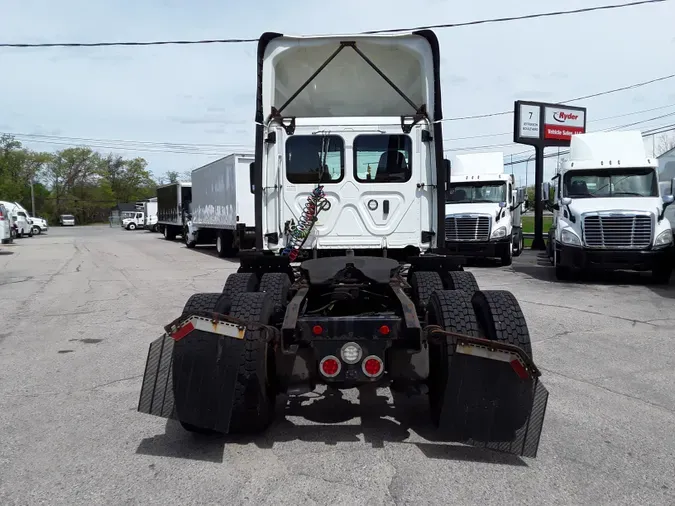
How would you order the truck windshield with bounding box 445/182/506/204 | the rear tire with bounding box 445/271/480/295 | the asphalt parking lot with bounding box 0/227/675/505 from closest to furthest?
the asphalt parking lot with bounding box 0/227/675/505 < the rear tire with bounding box 445/271/480/295 < the truck windshield with bounding box 445/182/506/204

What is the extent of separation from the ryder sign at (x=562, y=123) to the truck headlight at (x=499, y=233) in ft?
33.3

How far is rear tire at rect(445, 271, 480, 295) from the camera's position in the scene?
590 centimetres

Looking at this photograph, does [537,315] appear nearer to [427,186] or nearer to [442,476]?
[427,186]

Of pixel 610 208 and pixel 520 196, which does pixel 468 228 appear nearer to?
pixel 520 196

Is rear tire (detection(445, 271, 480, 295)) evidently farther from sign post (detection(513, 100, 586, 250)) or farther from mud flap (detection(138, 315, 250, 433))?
sign post (detection(513, 100, 586, 250))

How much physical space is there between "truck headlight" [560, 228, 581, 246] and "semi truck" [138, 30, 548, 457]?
784 cm

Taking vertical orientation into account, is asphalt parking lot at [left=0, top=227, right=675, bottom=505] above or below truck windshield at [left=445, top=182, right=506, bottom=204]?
below

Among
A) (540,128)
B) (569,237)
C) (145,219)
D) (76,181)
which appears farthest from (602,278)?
(76,181)

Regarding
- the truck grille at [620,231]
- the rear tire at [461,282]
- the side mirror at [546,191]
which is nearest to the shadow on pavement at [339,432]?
the rear tire at [461,282]

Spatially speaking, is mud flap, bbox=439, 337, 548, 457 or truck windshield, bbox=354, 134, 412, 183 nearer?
mud flap, bbox=439, 337, 548, 457

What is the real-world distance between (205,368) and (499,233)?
15190mm

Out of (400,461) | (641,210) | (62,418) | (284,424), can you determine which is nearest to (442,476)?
(400,461)

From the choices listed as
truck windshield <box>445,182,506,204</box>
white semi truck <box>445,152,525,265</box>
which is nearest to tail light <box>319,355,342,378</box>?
white semi truck <box>445,152,525,265</box>

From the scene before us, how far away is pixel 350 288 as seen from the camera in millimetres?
5152
